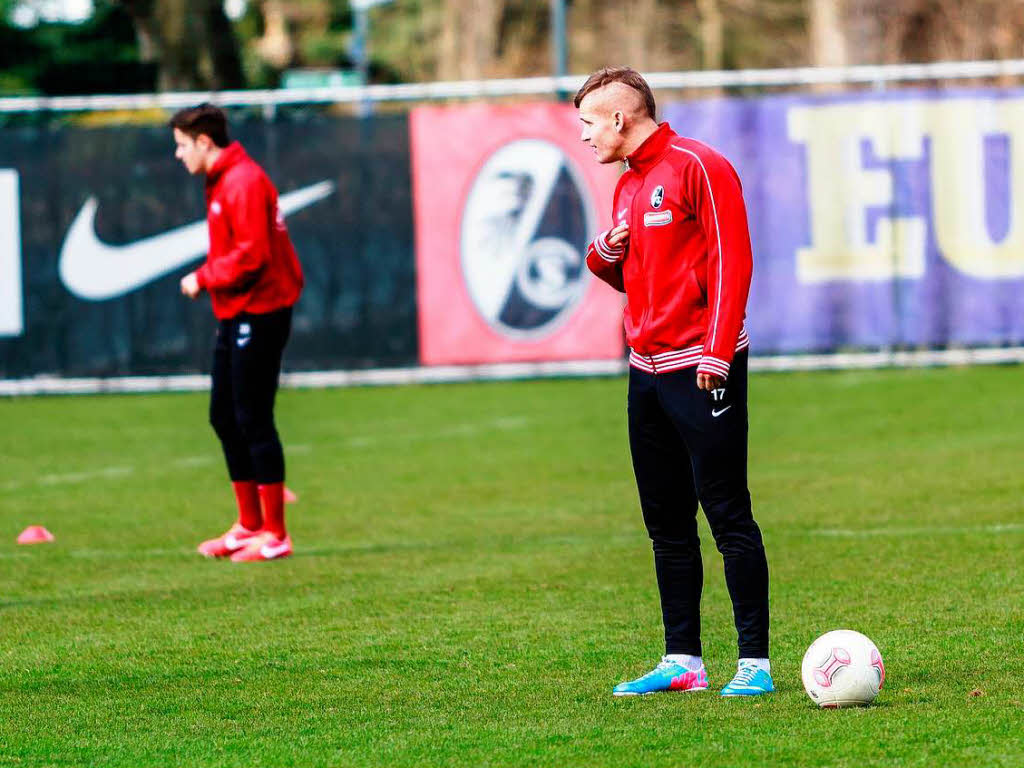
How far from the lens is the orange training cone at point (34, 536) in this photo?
33.0 feet

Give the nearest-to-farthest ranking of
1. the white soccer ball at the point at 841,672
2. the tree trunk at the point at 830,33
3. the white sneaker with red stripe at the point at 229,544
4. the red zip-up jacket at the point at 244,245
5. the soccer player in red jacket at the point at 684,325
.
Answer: the white soccer ball at the point at 841,672
the soccer player in red jacket at the point at 684,325
the red zip-up jacket at the point at 244,245
the white sneaker with red stripe at the point at 229,544
the tree trunk at the point at 830,33

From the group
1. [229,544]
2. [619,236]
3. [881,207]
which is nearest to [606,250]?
[619,236]

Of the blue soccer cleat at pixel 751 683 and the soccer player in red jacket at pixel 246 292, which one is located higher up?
the soccer player in red jacket at pixel 246 292

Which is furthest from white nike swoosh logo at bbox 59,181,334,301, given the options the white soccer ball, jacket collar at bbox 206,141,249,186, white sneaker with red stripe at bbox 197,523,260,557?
the white soccer ball

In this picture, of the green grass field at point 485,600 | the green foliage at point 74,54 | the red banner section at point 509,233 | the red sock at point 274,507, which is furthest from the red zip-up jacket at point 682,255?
the green foliage at point 74,54

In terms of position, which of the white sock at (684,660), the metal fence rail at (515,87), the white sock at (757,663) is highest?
the metal fence rail at (515,87)

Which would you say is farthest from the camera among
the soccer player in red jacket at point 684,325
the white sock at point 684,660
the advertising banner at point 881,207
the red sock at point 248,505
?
the advertising banner at point 881,207

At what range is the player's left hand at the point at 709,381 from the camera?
19.2 ft

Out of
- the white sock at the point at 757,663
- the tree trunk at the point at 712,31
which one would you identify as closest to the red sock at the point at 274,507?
the white sock at the point at 757,663

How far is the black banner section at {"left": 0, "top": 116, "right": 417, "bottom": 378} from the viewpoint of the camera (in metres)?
17.9

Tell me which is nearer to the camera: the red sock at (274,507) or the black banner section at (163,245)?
the red sock at (274,507)

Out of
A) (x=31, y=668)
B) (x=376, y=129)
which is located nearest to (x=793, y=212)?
(x=376, y=129)

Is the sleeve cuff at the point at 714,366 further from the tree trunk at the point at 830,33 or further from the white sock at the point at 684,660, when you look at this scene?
the tree trunk at the point at 830,33

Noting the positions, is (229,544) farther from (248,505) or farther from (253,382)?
(253,382)
